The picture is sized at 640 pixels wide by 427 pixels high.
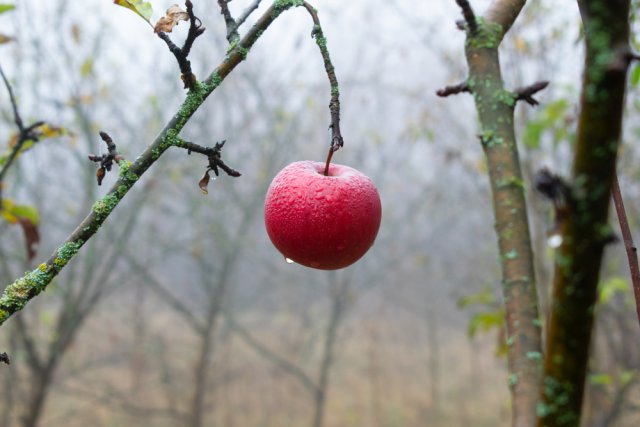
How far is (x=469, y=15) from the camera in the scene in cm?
90

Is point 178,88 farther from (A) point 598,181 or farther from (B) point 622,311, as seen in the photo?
(A) point 598,181

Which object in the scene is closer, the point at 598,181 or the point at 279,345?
the point at 598,181

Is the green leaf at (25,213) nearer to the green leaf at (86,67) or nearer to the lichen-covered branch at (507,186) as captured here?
the lichen-covered branch at (507,186)

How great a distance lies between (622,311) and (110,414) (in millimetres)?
6845

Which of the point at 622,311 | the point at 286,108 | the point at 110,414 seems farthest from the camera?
the point at 110,414

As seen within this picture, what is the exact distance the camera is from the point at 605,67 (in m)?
0.33

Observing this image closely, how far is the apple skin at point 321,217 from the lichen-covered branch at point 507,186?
22 cm

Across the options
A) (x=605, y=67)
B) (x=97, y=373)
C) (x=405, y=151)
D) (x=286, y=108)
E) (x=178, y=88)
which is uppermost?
(x=405, y=151)

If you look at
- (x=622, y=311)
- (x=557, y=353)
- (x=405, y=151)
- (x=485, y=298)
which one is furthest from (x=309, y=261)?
(x=405, y=151)

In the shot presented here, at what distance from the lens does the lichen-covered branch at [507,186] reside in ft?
2.78

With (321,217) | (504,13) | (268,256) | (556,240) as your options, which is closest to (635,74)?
(504,13)

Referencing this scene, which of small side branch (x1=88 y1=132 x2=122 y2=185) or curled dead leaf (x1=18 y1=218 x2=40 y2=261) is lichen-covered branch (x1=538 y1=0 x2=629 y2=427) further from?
curled dead leaf (x1=18 y1=218 x2=40 y2=261)

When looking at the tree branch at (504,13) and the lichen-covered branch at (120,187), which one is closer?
the lichen-covered branch at (120,187)

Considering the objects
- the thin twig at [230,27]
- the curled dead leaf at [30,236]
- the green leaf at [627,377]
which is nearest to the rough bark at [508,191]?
the thin twig at [230,27]
